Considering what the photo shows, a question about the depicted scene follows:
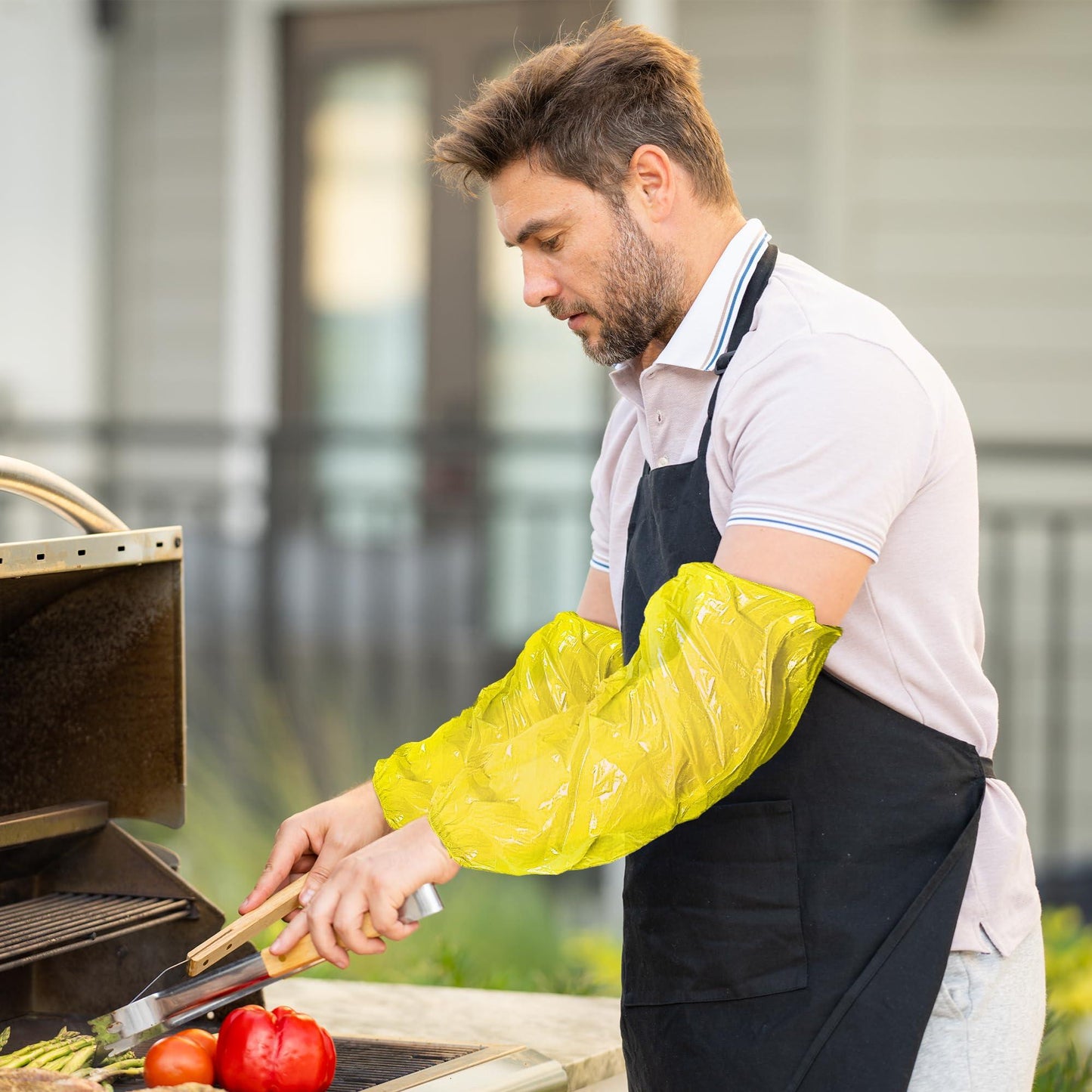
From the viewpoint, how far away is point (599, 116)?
1.77 metres

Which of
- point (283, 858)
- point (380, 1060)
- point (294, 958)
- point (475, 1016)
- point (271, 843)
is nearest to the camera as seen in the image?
point (294, 958)

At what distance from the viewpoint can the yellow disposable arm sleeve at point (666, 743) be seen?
5.13ft

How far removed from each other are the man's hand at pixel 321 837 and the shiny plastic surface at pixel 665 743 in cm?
36

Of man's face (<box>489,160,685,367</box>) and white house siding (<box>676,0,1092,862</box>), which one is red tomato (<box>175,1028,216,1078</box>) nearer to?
man's face (<box>489,160,685,367</box>)

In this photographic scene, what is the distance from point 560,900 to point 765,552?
13.4 ft

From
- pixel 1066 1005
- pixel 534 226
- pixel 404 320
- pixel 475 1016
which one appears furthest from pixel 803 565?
pixel 404 320

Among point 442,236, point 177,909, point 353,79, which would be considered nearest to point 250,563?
point 442,236

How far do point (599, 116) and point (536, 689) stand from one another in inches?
30.7

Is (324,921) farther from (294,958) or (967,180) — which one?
(967,180)

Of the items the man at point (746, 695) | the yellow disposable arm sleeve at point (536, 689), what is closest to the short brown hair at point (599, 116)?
the man at point (746, 695)

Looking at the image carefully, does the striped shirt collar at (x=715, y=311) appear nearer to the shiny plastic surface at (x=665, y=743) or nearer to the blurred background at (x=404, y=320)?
the shiny plastic surface at (x=665, y=743)

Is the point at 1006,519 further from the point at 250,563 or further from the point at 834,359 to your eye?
the point at 834,359

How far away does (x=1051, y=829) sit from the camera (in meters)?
5.46

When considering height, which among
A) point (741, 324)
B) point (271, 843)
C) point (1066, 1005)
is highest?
point (741, 324)
